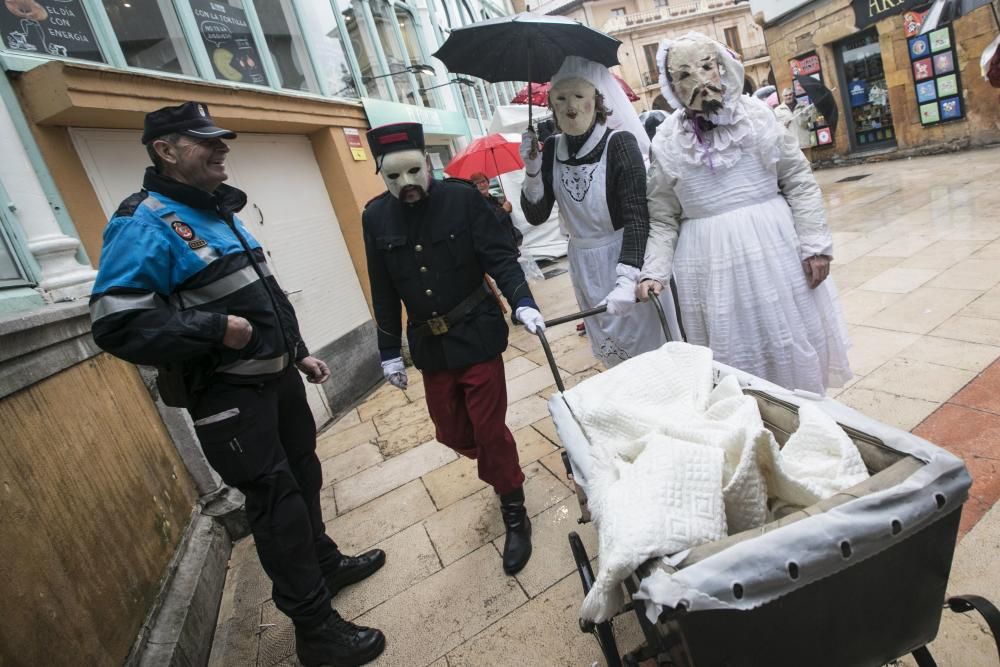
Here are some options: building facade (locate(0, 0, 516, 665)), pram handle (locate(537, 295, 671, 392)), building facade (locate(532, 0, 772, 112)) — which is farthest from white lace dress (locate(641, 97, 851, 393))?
building facade (locate(532, 0, 772, 112))

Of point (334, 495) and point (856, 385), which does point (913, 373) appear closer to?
point (856, 385)

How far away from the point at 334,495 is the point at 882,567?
3.17m

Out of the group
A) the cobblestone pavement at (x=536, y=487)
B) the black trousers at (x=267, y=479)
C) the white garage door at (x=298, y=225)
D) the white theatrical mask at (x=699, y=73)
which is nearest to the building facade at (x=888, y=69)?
the cobblestone pavement at (x=536, y=487)

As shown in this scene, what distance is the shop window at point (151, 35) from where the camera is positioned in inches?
147

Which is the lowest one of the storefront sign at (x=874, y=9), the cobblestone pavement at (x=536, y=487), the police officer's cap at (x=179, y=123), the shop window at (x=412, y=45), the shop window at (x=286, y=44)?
the cobblestone pavement at (x=536, y=487)

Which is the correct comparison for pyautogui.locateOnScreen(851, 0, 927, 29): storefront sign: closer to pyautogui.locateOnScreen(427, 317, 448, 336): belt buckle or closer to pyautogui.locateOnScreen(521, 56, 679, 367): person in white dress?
pyautogui.locateOnScreen(521, 56, 679, 367): person in white dress

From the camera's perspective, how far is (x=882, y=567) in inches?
39.8

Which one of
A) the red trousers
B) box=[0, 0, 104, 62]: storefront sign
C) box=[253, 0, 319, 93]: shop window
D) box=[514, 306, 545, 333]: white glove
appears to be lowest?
the red trousers

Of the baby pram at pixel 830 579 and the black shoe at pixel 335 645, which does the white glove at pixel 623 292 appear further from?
the black shoe at pixel 335 645

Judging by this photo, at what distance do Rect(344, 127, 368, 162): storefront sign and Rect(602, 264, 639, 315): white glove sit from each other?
4488 millimetres

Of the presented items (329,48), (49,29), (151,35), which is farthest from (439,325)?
(329,48)

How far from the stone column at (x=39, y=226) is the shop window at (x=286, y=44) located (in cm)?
262

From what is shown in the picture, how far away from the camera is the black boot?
7.79ft

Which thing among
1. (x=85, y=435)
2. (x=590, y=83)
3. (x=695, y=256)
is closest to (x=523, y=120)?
(x=590, y=83)
